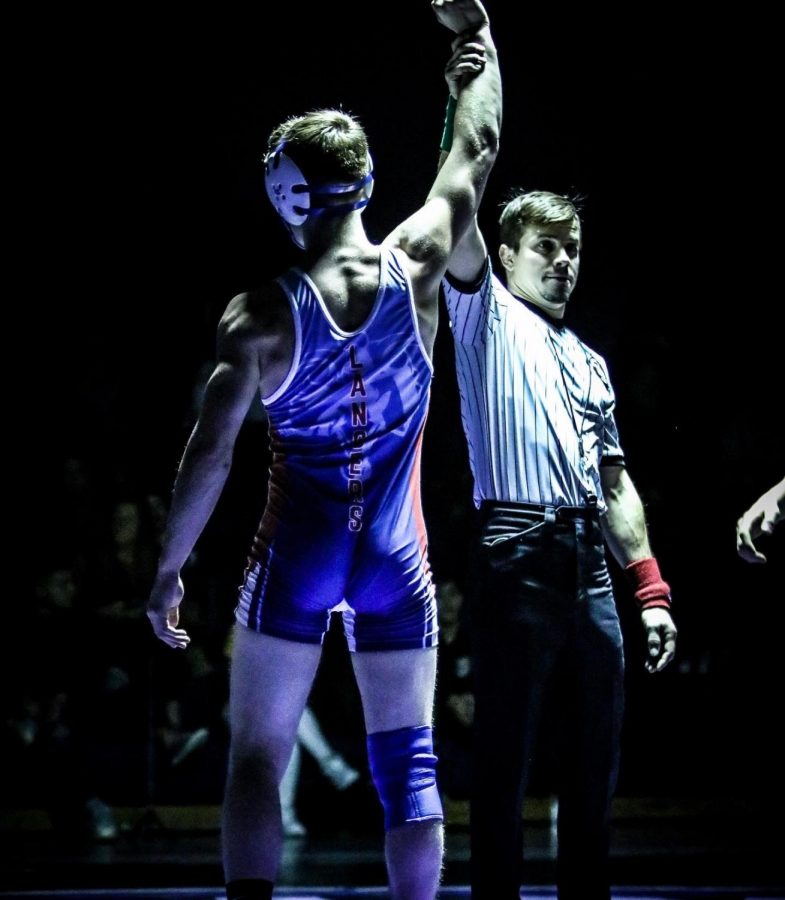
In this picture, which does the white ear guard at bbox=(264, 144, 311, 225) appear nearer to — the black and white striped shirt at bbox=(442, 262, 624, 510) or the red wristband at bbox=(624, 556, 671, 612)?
the black and white striped shirt at bbox=(442, 262, 624, 510)

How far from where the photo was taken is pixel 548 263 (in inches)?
128

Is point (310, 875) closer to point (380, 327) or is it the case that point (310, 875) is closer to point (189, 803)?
point (189, 803)

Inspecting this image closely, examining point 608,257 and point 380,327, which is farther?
point 608,257

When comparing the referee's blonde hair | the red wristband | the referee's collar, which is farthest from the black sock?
the referee's blonde hair

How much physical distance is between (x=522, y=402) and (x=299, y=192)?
0.79 metres

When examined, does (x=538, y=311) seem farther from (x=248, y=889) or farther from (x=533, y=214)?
(x=248, y=889)

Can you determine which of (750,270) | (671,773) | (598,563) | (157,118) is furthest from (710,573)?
(157,118)

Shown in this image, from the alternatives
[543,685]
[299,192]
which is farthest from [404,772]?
[299,192]

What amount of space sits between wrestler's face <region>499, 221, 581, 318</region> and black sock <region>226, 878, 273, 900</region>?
1509 mm

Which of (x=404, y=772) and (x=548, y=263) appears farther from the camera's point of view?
(x=548, y=263)

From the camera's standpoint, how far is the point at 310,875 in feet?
14.7

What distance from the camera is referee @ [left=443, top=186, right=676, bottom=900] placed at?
2979 mm

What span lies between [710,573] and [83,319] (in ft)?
9.33

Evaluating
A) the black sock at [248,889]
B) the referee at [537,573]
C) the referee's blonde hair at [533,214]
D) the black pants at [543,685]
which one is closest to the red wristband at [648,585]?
the referee at [537,573]
